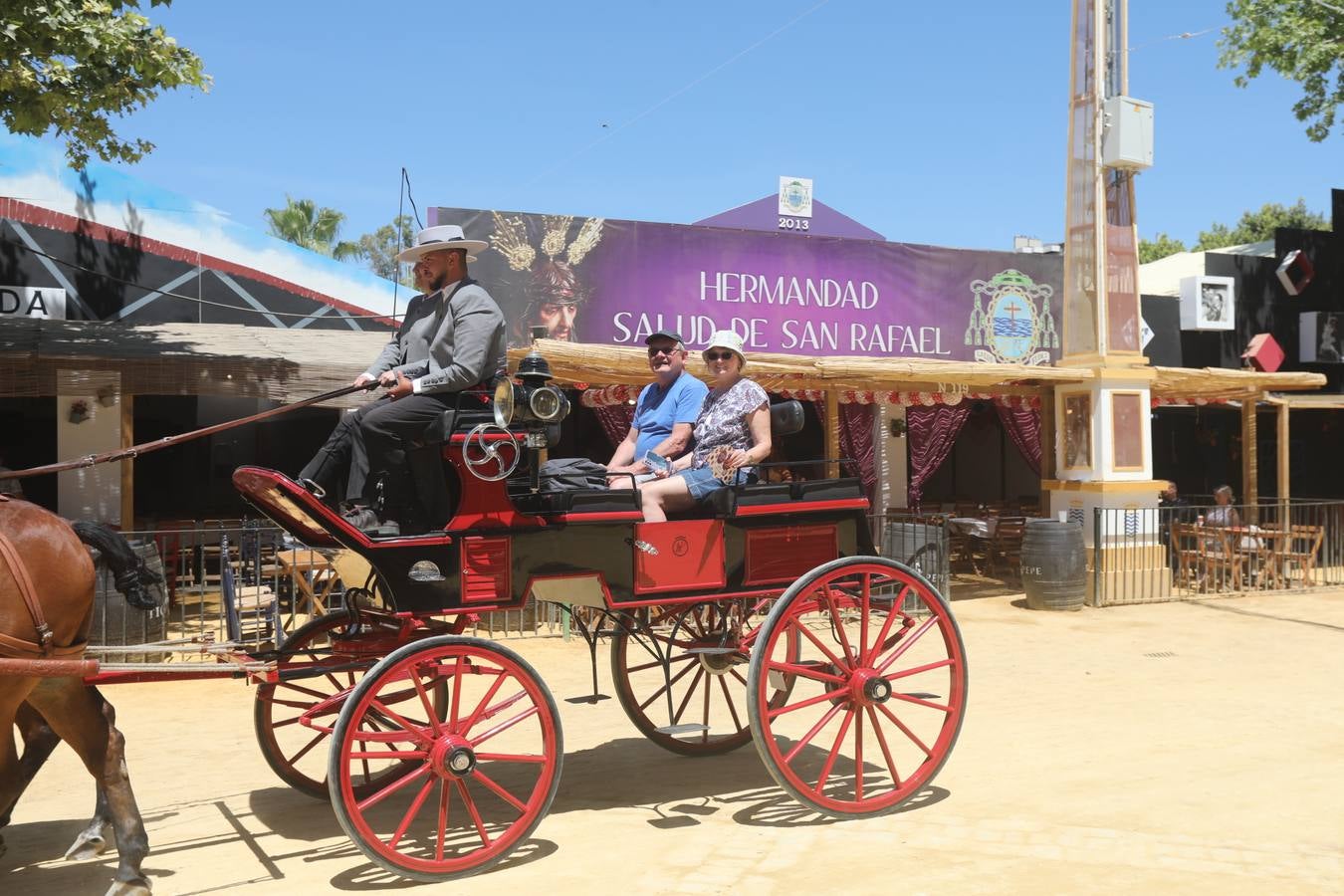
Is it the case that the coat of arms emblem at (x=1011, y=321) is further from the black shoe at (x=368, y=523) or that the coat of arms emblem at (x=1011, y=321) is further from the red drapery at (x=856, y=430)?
the black shoe at (x=368, y=523)

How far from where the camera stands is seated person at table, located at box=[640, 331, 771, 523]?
18.0 ft

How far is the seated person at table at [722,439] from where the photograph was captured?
5.49 m

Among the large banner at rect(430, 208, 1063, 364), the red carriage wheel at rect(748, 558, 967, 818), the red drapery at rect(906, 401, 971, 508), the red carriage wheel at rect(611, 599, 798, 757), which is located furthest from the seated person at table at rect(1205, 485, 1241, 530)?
the red carriage wheel at rect(748, 558, 967, 818)

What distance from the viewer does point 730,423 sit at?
581 cm

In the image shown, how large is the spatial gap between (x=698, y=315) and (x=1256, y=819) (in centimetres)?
1121

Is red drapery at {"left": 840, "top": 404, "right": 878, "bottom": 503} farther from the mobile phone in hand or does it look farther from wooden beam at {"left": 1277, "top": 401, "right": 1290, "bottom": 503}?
the mobile phone in hand

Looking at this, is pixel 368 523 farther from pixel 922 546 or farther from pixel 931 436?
pixel 931 436

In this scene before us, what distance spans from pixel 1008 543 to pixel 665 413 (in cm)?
1080

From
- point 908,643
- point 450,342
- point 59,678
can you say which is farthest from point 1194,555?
point 59,678

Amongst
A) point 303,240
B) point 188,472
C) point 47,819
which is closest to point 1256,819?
point 47,819

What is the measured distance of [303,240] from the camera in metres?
37.0

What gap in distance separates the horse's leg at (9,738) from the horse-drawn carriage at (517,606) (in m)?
0.86

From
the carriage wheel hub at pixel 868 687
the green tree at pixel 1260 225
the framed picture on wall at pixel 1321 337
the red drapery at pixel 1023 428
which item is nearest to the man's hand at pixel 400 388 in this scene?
the carriage wheel hub at pixel 868 687

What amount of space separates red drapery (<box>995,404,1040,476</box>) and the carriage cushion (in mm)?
10531
